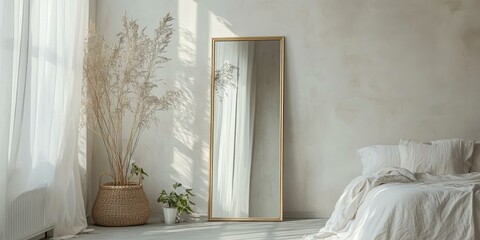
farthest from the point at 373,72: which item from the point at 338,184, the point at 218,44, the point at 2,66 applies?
the point at 2,66

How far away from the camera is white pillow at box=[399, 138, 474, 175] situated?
6.15 meters

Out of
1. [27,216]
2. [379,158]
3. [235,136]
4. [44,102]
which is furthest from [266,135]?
[27,216]

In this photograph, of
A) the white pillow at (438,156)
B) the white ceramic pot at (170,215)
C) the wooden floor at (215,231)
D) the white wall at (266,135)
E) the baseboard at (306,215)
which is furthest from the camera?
the baseboard at (306,215)

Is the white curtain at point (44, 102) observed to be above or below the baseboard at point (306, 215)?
above

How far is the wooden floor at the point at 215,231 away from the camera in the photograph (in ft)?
19.3

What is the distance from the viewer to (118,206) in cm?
646

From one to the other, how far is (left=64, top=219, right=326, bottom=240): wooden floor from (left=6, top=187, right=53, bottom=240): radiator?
504 millimetres

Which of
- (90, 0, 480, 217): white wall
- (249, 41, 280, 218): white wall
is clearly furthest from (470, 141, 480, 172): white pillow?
(249, 41, 280, 218): white wall

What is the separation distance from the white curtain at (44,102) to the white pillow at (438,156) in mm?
3156

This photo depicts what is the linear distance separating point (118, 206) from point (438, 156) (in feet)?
10.3

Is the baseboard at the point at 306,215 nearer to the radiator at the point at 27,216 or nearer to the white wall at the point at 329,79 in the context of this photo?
the white wall at the point at 329,79

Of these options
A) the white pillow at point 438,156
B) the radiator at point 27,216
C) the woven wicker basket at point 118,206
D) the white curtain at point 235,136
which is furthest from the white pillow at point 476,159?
the radiator at point 27,216

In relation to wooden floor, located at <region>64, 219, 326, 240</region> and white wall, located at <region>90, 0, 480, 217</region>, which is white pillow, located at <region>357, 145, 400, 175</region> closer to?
white wall, located at <region>90, 0, 480, 217</region>

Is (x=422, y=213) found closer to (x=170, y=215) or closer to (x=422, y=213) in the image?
(x=422, y=213)
